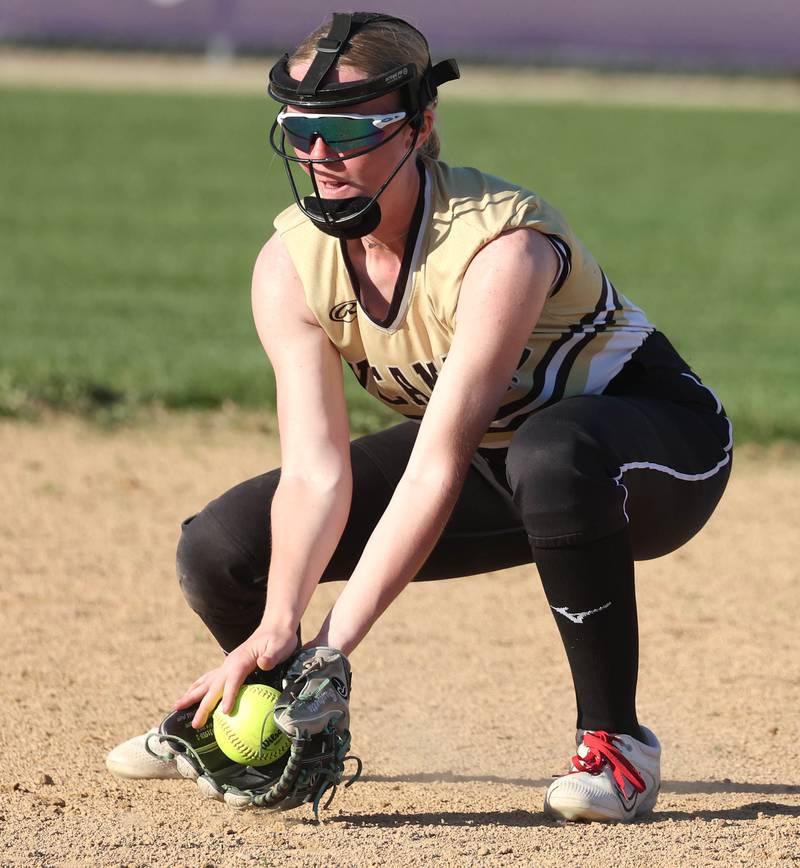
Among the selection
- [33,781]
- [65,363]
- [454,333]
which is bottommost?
[65,363]

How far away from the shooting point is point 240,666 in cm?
264

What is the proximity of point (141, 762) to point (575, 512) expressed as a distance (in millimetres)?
1158

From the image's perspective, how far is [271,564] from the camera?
113 inches

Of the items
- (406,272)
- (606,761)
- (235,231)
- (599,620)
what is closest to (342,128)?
(406,272)

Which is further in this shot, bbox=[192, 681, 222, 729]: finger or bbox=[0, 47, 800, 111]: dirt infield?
bbox=[0, 47, 800, 111]: dirt infield

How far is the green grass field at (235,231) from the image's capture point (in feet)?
22.9

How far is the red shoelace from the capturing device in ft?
9.08

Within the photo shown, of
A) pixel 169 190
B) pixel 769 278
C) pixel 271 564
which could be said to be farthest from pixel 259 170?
pixel 271 564

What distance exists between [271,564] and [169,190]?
37.7ft

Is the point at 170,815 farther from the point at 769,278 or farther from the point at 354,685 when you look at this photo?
the point at 769,278

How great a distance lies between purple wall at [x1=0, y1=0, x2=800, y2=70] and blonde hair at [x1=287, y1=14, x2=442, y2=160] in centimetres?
2658

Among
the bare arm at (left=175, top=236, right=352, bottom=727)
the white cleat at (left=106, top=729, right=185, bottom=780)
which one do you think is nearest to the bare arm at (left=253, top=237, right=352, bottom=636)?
the bare arm at (left=175, top=236, right=352, bottom=727)

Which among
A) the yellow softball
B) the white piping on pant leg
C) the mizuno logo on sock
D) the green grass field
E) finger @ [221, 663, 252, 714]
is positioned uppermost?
the white piping on pant leg

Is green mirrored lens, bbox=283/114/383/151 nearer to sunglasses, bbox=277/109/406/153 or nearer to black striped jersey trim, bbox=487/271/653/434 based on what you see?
sunglasses, bbox=277/109/406/153
